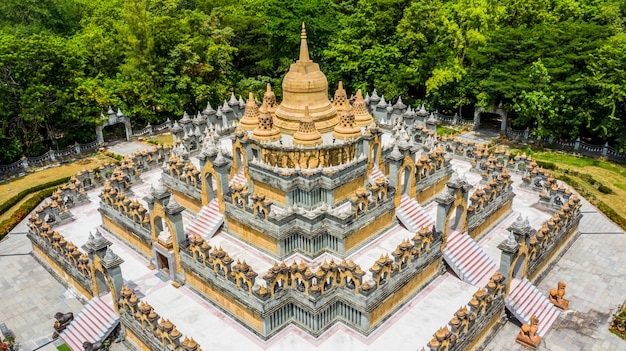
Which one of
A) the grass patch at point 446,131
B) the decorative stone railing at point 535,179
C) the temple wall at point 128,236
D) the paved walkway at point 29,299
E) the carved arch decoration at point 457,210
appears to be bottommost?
the paved walkway at point 29,299

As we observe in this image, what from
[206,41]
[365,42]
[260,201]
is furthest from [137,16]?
[260,201]

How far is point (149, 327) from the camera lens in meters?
20.1

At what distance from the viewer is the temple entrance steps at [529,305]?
2244 centimetres

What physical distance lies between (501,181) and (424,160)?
512cm

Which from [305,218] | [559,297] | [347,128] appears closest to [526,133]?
[559,297]

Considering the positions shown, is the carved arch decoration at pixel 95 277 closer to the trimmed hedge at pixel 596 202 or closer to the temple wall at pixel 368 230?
the temple wall at pixel 368 230

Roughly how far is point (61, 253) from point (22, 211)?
434 inches

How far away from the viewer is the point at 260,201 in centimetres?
2369

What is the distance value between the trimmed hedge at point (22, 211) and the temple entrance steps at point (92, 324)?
13.0 m

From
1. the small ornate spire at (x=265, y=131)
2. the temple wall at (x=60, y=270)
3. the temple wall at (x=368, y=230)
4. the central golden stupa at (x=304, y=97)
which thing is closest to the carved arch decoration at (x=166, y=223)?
the temple wall at (x=60, y=270)

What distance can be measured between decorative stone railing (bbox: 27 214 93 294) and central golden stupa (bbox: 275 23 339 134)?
1402 centimetres

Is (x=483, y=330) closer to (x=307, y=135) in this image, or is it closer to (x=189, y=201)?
(x=307, y=135)

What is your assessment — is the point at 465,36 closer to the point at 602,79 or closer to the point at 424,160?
the point at 602,79

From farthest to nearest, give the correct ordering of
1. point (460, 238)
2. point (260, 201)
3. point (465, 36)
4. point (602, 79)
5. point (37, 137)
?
point (465, 36)
point (37, 137)
point (602, 79)
point (460, 238)
point (260, 201)
